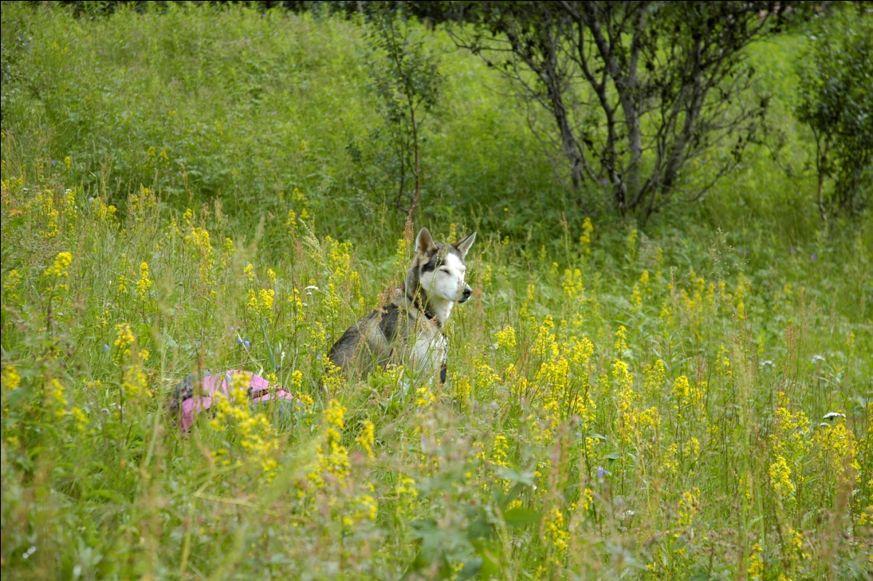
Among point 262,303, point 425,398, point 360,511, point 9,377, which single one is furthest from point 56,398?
point 262,303

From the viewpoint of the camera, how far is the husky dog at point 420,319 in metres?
5.24

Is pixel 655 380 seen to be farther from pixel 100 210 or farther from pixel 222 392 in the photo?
pixel 100 210

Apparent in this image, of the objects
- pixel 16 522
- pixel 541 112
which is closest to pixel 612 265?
pixel 541 112

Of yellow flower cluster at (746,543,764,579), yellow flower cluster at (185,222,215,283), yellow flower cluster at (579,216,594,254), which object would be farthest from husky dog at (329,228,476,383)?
yellow flower cluster at (579,216,594,254)

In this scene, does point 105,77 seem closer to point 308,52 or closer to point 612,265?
point 308,52

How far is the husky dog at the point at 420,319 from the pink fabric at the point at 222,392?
85 centimetres

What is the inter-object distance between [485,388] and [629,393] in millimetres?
678

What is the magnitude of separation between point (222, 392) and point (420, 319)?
1511mm

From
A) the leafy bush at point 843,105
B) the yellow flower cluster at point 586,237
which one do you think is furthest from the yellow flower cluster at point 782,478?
the leafy bush at point 843,105

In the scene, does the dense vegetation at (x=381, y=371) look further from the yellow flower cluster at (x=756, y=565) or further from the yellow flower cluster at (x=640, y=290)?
the yellow flower cluster at (x=640, y=290)

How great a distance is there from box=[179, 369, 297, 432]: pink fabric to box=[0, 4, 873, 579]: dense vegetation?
0.30 ft

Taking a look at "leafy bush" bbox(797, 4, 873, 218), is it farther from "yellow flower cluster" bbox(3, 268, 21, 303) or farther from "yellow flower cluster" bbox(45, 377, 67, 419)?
"yellow flower cluster" bbox(45, 377, 67, 419)

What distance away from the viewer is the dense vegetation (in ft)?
9.40

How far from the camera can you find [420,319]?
5.06m
